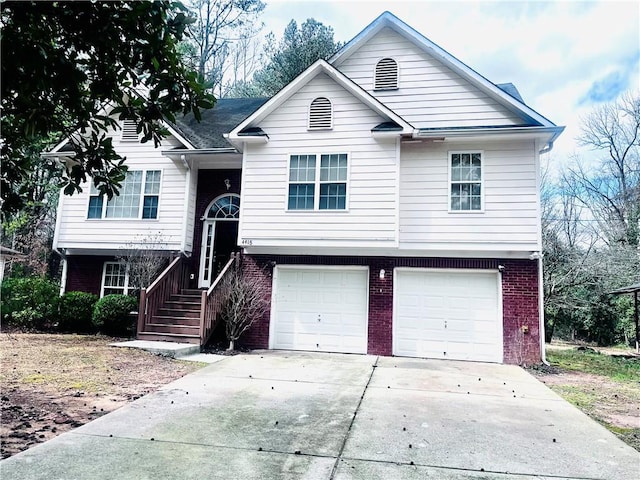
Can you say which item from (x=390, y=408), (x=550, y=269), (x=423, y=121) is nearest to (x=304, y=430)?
(x=390, y=408)

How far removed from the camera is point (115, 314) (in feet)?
39.6

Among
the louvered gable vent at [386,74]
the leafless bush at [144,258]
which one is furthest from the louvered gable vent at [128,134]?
the louvered gable vent at [386,74]

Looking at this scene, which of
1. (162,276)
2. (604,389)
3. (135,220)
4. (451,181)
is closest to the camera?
(604,389)

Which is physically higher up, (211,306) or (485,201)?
(485,201)

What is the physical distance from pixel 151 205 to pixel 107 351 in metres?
5.08

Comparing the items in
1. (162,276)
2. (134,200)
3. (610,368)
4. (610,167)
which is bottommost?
(610,368)

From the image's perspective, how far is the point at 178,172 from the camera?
13289 mm

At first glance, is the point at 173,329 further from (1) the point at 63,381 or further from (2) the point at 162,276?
(1) the point at 63,381

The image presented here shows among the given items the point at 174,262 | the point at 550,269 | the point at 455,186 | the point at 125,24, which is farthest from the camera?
the point at 550,269

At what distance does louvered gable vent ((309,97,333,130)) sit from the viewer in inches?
458

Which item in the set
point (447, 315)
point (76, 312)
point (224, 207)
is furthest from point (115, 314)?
point (447, 315)

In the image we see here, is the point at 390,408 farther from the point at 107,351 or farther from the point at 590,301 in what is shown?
the point at 590,301

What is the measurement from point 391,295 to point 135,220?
7.79 meters

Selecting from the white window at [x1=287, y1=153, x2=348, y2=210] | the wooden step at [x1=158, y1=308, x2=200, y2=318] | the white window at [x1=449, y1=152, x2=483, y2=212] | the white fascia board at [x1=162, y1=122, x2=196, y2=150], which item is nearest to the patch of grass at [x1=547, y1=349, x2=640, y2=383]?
the white window at [x1=449, y1=152, x2=483, y2=212]
